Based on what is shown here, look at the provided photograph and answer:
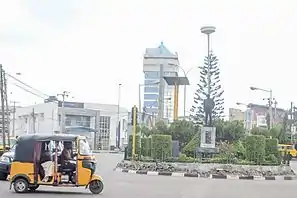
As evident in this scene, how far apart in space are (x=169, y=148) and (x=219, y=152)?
2.64 m

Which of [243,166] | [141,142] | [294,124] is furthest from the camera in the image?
[294,124]

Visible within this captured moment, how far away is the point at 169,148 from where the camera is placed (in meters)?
30.7

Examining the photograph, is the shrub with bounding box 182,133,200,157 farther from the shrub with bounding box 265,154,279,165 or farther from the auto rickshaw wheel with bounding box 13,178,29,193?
the auto rickshaw wheel with bounding box 13,178,29,193

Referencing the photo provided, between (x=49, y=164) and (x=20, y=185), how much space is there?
900 millimetres

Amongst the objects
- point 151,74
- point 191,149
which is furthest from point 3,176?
point 151,74

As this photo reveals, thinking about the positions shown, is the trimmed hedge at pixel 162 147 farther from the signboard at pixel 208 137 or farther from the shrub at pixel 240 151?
→ the shrub at pixel 240 151

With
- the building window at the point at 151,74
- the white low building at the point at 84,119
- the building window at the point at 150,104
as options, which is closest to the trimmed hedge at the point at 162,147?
the white low building at the point at 84,119

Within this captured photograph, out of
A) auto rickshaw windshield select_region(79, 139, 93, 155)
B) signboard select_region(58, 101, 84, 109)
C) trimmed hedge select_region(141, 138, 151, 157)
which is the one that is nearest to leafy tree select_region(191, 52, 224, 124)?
trimmed hedge select_region(141, 138, 151, 157)

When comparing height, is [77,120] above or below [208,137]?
above

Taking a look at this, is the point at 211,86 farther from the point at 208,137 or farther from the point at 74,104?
the point at 74,104

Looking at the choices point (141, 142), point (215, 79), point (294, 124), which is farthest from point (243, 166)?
point (294, 124)

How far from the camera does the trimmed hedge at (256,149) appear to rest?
98.2 ft

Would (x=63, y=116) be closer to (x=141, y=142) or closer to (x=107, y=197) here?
(x=141, y=142)

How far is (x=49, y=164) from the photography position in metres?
15.7
